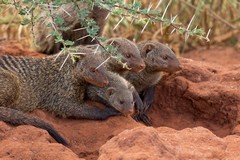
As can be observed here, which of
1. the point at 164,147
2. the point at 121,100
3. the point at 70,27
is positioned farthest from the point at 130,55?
the point at 164,147

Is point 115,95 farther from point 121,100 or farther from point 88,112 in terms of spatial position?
point 88,112

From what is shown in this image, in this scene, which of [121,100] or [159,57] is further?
[159,57]

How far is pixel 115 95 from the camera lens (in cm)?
362

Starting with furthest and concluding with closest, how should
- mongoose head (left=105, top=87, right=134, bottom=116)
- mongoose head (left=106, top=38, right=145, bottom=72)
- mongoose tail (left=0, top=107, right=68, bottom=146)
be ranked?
mongoose head (left=106, top=38, right=145, bottom=72) → mongoose head (left=105, top=87, right=134, bottom=116) → mongoose tail (left=0, top=107, right=68, bottom=146)

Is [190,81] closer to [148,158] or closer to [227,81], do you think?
[227,81]

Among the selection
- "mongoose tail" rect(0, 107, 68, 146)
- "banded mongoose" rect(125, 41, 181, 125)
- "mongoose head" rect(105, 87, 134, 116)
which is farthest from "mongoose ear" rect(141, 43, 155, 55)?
"mongoose tail" rect(0, 107, 68, 146)

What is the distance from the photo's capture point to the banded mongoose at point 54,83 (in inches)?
141

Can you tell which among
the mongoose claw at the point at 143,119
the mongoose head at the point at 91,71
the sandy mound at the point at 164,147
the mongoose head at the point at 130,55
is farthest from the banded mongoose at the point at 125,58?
the sandy mound at the point at 164,147

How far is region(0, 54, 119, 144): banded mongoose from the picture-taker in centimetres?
358

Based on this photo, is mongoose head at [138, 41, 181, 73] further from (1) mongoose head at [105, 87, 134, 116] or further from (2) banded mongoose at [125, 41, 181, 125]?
(1) mongoose head at [105, 87, 134, 116]

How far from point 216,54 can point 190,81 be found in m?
2.33

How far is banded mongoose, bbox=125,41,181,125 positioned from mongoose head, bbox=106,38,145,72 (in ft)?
0.65

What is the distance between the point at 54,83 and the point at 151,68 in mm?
837

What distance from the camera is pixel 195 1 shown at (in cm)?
651
